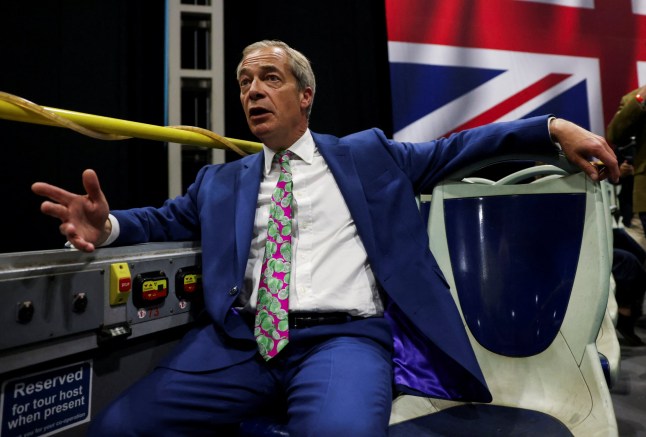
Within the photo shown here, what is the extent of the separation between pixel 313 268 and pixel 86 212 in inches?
22.3

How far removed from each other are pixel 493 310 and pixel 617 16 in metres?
2.91

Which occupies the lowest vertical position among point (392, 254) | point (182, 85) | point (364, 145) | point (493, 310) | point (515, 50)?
point (493, 310)

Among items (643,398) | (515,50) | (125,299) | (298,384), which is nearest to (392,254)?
(298,384)

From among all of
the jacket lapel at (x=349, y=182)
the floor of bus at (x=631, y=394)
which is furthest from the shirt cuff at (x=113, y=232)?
the floor of bus at (x=631, y=394)

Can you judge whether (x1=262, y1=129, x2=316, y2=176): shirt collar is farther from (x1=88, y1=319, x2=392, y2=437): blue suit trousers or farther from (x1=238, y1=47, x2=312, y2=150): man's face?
(x1=88, y1=319, x2=392, y2=437): blue suit trousers

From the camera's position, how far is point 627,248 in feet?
9.20

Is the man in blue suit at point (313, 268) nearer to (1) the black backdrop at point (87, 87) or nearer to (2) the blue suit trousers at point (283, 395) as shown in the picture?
(2) the blue suit trousers at point (283, 395)

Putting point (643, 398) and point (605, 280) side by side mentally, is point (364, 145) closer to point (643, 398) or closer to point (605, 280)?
point (605, 280)

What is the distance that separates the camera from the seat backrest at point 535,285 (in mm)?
1062

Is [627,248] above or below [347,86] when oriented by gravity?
below

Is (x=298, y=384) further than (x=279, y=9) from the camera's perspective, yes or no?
No

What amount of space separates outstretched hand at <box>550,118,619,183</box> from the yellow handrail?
0.98 m

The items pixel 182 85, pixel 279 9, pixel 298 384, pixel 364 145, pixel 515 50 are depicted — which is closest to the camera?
pixel 298 384

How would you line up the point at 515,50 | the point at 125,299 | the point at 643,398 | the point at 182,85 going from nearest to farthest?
the point at 125,299, the point at 643,398, the point at 182,85, the point at 515,50
